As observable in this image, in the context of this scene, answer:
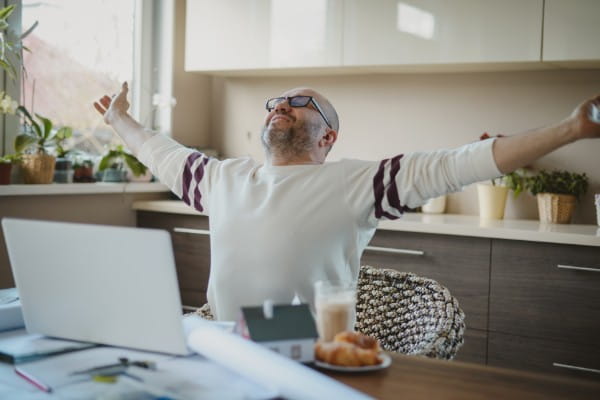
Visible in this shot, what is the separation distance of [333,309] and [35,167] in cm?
221

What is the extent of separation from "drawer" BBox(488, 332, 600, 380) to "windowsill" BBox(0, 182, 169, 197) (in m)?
1.79

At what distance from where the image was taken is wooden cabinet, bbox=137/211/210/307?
11.6 feet

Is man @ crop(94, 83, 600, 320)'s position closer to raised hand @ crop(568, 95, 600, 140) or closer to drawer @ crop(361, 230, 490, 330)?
raised hand @ crop(568, 95, 600, 140)

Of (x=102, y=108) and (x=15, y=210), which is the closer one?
(x=102, y=108)

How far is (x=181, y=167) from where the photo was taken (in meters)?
2.15

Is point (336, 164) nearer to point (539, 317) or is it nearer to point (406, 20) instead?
point (539, 317)

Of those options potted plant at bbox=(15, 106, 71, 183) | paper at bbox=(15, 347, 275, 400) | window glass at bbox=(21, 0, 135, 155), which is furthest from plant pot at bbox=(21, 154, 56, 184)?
paper at bbox=(15, 347, 275, 400)

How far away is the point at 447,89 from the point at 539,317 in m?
1.23

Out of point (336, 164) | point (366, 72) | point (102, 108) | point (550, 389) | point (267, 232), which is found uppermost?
point (366, 72)

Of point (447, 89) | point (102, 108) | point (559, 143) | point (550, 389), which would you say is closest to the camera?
point (550, 389)

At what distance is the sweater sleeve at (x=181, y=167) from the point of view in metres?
2.12

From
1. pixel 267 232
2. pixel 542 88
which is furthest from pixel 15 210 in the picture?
pixel 542 88

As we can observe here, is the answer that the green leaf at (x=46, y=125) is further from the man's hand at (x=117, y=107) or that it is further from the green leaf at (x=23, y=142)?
the man's hand at (x=117, y=107)

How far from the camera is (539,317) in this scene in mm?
2824
